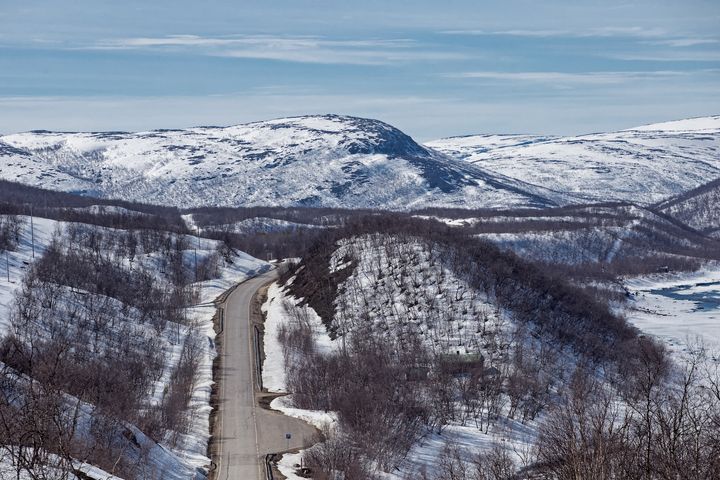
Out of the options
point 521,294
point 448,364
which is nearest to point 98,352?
point 448,364

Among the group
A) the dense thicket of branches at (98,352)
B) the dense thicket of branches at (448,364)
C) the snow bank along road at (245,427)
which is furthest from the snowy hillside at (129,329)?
the dense thicket of branches at (448,364)

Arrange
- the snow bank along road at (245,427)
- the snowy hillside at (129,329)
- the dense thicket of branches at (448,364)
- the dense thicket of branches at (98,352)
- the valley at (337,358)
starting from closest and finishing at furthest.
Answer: the dense thicket of branches at (98,352)
the valley at (337,358)
the snowy hillside at (129,329)
the snow bank along road at (245,427)
the dense thicket of branches at (448,364)

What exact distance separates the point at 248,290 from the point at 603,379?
5547 centimetres

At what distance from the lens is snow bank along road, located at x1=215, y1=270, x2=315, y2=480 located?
47750 millimetres

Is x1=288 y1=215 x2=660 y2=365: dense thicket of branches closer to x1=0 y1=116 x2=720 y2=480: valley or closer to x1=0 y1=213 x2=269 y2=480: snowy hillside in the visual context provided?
x1=0 y1=116 x2=720 y2=480: valley

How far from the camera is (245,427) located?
182 feet

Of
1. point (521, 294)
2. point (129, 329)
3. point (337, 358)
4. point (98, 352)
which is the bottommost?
point (337, 358)

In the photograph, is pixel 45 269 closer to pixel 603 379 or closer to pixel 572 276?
pixel 603 379

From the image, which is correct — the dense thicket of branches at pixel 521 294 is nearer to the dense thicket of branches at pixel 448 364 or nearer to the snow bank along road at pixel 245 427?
the dense thicket of branches at pixel 448 364

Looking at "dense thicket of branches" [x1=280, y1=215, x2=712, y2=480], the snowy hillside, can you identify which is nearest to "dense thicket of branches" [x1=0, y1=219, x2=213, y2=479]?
the snowy hillside

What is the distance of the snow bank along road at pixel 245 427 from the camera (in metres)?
47.8

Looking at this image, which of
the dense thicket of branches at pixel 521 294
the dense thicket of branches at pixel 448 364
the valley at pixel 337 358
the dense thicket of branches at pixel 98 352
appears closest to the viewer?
the dense thicket of branches at pixel 98 352

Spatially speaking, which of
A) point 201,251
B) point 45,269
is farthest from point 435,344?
point 201,251

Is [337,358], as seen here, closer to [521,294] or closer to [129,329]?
[129,329]
